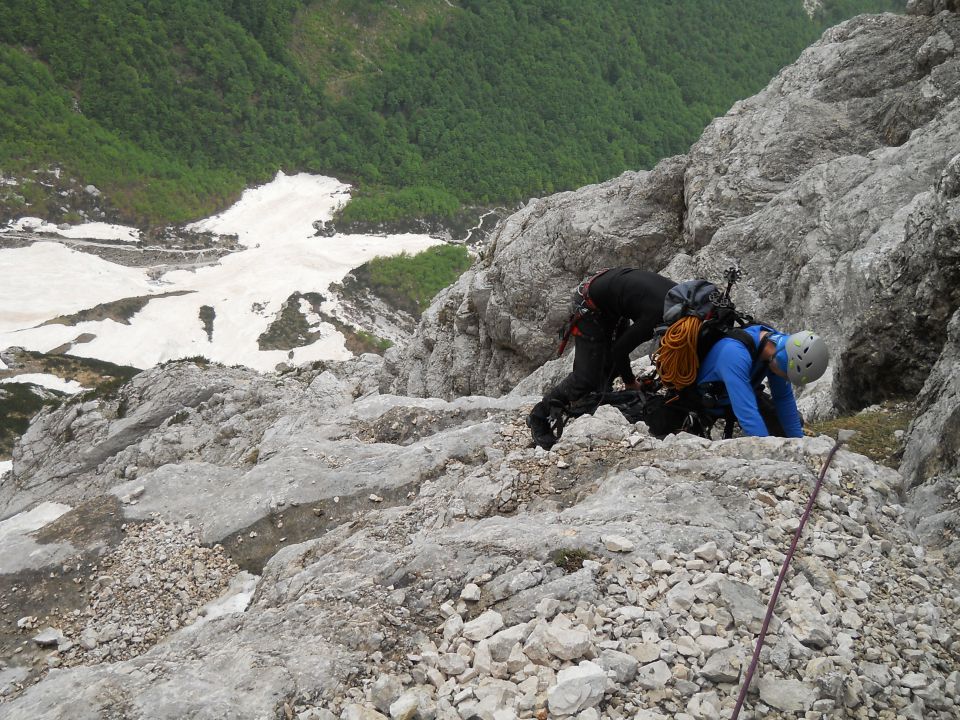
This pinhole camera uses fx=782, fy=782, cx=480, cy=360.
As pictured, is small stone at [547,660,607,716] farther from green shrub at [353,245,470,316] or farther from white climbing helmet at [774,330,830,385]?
green shrub at [353,245,470,316]

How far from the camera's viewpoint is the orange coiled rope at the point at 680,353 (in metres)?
8.70

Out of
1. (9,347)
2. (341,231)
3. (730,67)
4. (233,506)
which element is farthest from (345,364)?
(730,67)

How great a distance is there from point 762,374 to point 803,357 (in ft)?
2.79

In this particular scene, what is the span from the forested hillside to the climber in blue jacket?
97.5 meters

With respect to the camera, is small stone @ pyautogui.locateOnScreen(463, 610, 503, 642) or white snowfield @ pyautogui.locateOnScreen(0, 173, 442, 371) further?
white snowfield @ pyautogui.locateOnScreen(0, 173, 442, 371)

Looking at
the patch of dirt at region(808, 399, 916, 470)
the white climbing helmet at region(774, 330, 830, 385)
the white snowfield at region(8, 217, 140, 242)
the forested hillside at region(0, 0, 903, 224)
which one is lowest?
the patch of dirt at region(808, 399, 916, 470)

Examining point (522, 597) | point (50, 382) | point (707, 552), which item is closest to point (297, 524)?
point (522, 597)

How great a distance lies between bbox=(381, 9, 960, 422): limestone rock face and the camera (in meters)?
11.7

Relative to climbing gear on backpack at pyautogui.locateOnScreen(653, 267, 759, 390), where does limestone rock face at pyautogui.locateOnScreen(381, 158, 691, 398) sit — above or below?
above

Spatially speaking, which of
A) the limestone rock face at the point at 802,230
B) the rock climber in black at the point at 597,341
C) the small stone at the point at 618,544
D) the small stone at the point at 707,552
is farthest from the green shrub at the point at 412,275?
the small stone at the point at 707,552

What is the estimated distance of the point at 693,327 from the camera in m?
8.68

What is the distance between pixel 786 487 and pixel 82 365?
5861cm

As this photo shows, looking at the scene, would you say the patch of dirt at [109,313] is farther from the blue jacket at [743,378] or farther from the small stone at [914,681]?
the small stone at [914,681]

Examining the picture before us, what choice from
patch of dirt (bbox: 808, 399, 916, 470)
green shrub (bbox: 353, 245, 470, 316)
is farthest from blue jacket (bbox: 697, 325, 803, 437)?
green shrub (bbox: 353, 245, 470, 316)
